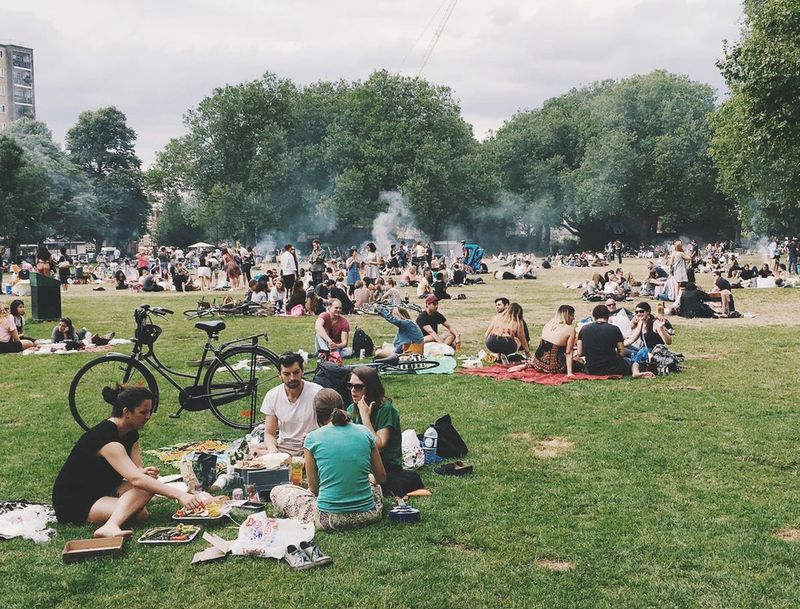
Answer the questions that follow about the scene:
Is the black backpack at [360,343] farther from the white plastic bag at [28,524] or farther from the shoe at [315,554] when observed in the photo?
the shoe at [315,554]

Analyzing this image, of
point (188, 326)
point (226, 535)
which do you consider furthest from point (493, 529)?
point (188, 326)

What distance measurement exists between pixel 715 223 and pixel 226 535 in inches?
2782

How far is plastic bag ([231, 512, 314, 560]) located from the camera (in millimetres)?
5648

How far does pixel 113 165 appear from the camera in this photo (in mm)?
81750

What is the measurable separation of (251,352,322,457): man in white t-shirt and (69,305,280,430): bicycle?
1761 millimetres

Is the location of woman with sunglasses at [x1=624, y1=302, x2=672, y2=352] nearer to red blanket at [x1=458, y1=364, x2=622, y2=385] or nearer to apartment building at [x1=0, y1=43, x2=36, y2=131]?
red blanket at [x1=458, y1=364, x2=622, y2=385]

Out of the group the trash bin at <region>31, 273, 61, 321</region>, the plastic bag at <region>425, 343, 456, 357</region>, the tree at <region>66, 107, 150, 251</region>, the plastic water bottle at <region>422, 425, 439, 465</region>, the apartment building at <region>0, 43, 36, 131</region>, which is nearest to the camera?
the plastic water bottle at <region>422, 425, 439, 465</region>

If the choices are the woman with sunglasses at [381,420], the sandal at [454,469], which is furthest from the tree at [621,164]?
the woman with sunglasses at [381,420]

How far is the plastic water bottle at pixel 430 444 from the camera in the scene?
7855 mm

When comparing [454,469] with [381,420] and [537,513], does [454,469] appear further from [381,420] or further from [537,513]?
[537,513]

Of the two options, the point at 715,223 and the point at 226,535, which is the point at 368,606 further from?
the point at 715,223

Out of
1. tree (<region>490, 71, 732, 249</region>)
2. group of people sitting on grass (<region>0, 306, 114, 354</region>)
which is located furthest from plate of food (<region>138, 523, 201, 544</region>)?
tree (<region>490, 71, 732, 249</region>)

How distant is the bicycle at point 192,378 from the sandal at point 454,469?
2.75m

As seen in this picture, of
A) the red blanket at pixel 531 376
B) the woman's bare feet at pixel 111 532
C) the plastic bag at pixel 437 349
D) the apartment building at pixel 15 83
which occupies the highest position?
the apartment building at pixel 15 83
